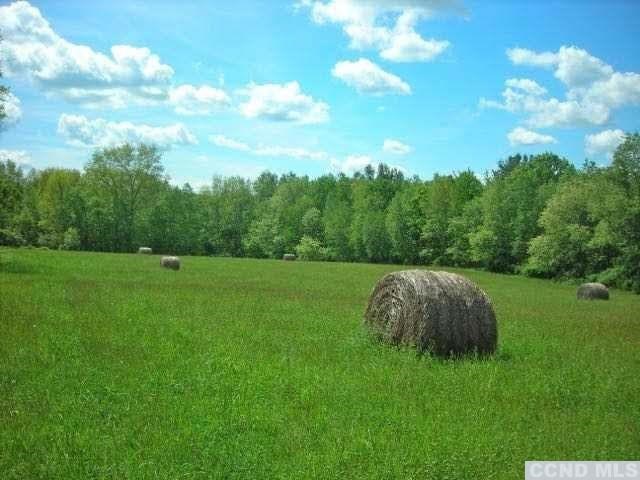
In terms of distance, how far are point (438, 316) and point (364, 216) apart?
83.1m

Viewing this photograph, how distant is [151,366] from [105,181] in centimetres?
8344

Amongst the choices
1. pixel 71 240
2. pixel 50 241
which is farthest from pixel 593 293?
pixel 50 241

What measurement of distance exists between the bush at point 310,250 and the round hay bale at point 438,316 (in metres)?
80.0

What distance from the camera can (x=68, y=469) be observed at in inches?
274

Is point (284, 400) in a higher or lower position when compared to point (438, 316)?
lower

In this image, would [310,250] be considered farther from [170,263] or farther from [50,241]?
[170,263]

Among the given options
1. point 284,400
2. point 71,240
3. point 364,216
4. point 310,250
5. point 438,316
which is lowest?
point 284,400

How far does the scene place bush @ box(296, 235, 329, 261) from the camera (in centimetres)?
9425

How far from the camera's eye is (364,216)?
96.0 m

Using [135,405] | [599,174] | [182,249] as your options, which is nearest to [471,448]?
[135,405]

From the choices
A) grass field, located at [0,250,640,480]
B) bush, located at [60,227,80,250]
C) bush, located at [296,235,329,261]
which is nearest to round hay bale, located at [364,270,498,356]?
grass field, located at [0,250,640,480]

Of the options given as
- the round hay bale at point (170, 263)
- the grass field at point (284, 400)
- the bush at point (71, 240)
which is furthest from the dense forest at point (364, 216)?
the grass field at point (284, 400)

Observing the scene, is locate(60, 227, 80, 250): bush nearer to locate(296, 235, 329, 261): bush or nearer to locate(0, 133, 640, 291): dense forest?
locate(0, 133, 640, 291): dense forest

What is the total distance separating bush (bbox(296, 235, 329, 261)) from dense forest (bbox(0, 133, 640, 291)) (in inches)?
7.9
